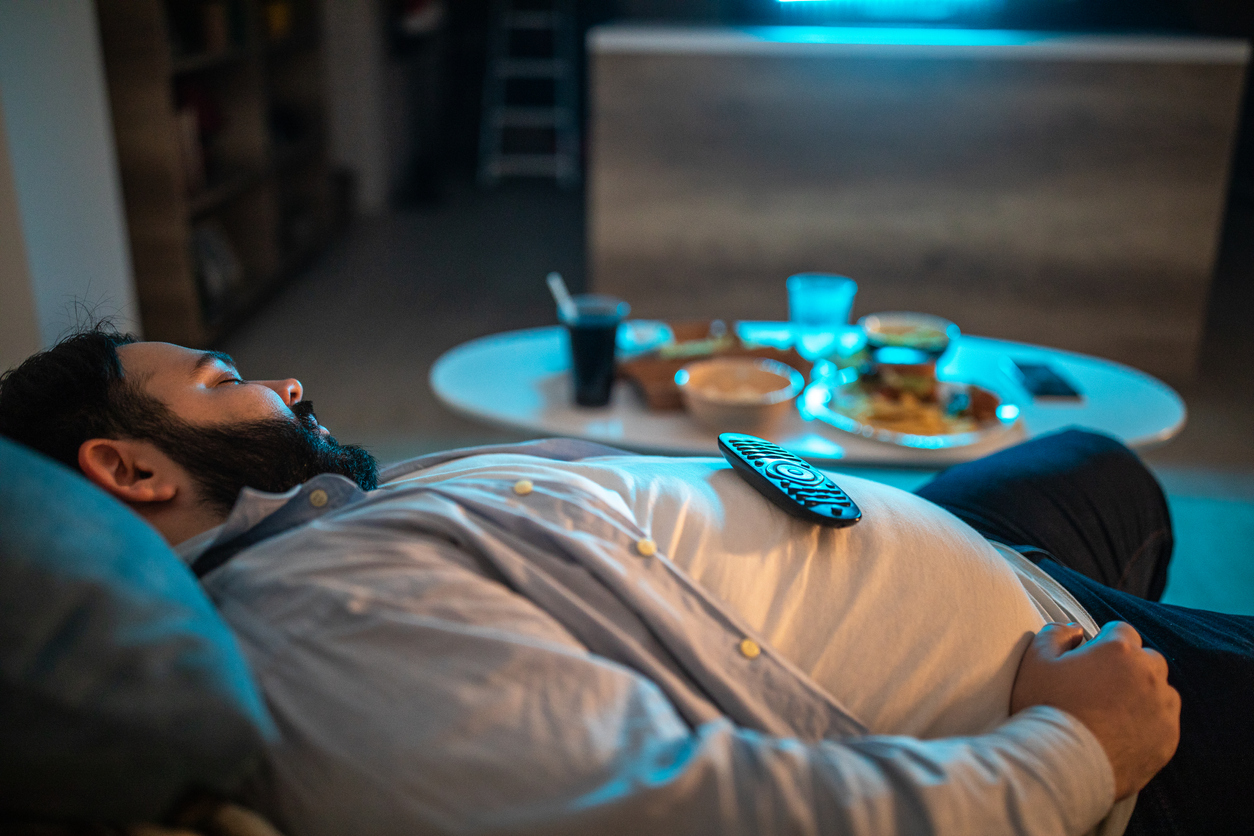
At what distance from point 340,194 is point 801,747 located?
513 cm

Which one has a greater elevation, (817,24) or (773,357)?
(817,24)

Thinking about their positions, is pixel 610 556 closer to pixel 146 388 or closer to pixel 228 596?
pixel 228 596

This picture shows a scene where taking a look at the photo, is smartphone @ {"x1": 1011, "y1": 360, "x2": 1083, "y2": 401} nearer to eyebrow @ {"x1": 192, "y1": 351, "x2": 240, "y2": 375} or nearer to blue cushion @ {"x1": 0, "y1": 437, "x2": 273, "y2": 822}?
eyebrow @ {"x1": 192, "y1": 351, "x2": 240, "y2": 375}

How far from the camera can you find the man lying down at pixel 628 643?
0.65m

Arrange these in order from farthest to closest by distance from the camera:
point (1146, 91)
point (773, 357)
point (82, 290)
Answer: point (1146, 91), point (82, 290), point (773, 357)

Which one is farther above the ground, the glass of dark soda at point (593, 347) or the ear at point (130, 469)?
the ear at point (130, 469)

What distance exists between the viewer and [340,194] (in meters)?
5.32

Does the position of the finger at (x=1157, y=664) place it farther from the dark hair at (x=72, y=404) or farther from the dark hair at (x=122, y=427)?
the dark hair at (x=72, y=404)

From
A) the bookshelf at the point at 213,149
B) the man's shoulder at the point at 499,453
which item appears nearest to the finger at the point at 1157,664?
the man's shoulder at the point at 499,453

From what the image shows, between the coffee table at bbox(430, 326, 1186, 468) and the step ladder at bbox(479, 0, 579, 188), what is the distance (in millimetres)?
4649

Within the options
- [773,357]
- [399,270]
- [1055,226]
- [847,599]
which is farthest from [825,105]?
[847,599]

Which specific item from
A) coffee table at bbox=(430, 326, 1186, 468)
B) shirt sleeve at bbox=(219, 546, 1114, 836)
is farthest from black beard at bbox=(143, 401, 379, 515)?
coffee table at bbox=(430, 326, 1186, 468)

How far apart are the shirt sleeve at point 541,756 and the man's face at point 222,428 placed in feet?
0.81

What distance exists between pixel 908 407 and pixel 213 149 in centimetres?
325
